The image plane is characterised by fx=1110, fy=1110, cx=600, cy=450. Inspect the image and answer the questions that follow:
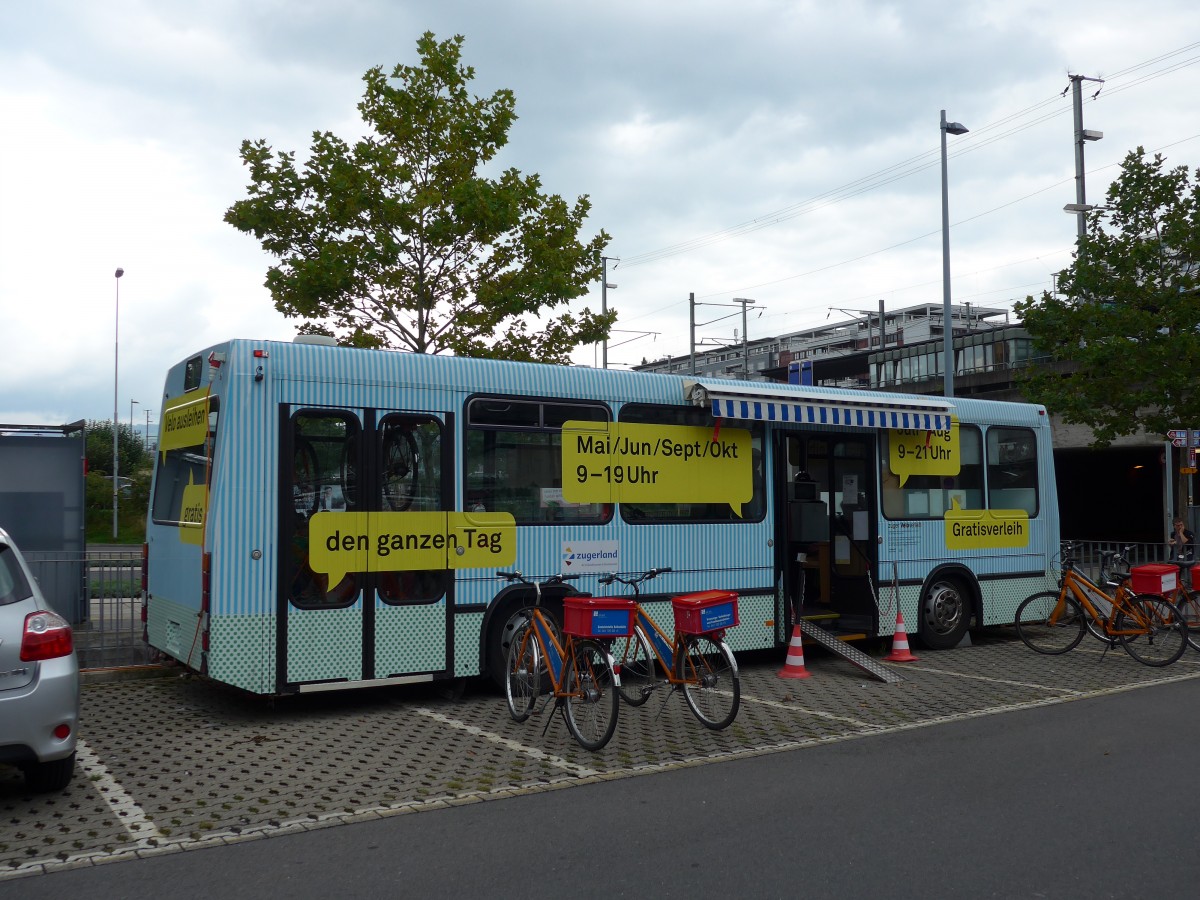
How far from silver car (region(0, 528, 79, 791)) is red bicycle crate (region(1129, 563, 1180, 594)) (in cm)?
1013

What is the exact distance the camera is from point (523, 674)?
26.5ft

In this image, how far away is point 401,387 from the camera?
28.8 ft

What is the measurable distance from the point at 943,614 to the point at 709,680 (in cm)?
536

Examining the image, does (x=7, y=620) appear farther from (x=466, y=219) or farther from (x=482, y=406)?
(x=466, y=219)

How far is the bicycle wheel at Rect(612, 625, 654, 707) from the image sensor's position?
795 centimetres

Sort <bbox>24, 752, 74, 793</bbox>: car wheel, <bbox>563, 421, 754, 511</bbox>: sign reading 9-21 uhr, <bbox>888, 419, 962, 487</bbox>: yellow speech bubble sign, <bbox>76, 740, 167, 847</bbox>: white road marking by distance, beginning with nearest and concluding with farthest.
Result: <bbox>76, 740, 167, 847</bbox>: white road marking, <bbox>24, 752, 74, 793</bbox>: car wheel, <bbox>563, 421, 754, 511</bbox>: sign reading 9-21 uhr, <bbox>888, 419, 962, 487</bbox>: yellow speech bubble sign

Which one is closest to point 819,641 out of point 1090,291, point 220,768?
point 220,768

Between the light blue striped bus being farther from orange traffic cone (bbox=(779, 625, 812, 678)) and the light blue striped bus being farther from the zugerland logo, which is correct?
orange traffic cone (bbox=(779, 625, 812, 678))

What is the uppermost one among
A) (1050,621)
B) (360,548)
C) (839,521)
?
(839,521)

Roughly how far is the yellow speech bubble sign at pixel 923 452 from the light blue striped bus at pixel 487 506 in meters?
0.02

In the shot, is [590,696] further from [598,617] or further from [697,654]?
[697,654]

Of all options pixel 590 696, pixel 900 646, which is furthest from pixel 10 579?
pixel 900 646

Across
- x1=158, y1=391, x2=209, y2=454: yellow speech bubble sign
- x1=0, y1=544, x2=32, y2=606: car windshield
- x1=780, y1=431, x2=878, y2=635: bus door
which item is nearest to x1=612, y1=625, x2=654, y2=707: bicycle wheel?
x1=780, y1=431, x2=878, y2=635: bus door

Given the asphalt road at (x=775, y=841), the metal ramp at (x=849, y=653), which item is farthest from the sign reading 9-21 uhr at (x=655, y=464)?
the asphalt road at (x=775, y=841)
